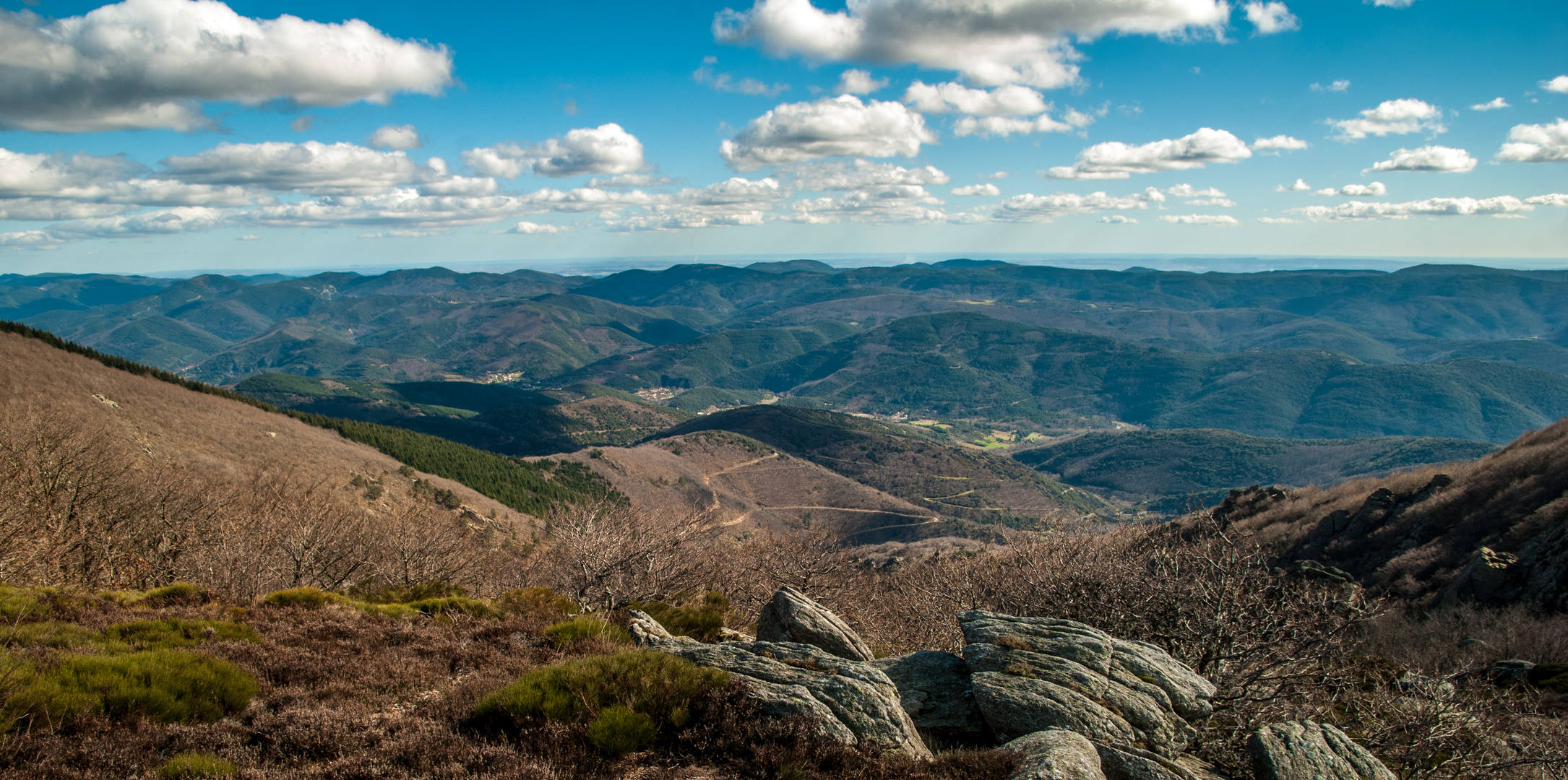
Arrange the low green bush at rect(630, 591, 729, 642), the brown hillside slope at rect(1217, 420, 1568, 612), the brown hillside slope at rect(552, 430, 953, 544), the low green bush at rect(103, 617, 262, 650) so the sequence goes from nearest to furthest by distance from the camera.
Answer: the low green bush at rect(103, 617, 262, 650) → the low green bush at rect(630, 591, 729, 642) → the brown hillside slope at rect(1217, 420, 1568, 612) → the brown hillside slope at rect(552, 430, 953, 544)

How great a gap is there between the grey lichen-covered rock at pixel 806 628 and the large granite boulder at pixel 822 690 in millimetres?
2973

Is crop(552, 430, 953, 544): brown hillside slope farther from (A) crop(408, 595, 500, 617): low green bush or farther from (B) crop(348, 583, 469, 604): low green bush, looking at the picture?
(A) crop(408, 595, 500, 617): low green bush

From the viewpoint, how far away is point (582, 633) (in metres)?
15.4

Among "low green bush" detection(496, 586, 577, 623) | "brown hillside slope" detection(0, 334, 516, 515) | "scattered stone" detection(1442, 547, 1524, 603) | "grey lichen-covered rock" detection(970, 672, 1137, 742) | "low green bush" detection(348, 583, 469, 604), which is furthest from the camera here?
"brown hillside slope" detection(0, 334, 516, 515)

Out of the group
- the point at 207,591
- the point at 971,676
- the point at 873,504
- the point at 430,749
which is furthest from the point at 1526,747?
the point at 873,504

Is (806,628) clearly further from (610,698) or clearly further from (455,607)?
(455,607)

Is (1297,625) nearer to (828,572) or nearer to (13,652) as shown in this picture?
(828,572)

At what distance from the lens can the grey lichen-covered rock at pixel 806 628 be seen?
16.8 meters

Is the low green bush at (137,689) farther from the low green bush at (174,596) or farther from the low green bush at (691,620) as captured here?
the low green bush at (691,620)

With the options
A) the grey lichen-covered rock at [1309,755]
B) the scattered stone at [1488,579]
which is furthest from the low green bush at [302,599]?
the scattered stone at [1488,579]

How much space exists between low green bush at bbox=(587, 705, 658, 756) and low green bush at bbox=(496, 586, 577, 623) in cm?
862

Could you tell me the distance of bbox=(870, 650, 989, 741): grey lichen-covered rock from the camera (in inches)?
500

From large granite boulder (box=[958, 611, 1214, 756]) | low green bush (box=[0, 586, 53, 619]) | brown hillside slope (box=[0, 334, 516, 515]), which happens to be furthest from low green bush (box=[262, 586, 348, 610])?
brown hillside slope (box=[0, 334, 516, 515])

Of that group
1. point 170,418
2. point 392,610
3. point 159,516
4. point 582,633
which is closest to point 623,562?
point 392,610
